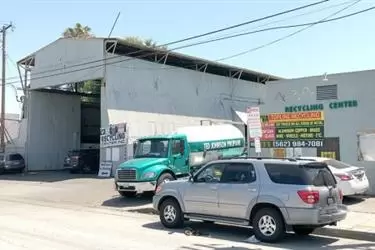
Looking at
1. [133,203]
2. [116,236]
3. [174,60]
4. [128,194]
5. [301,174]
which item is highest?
[174,60]

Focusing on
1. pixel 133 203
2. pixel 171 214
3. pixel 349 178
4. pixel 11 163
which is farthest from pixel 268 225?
pixel 11 163

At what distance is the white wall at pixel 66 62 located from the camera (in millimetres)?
34228

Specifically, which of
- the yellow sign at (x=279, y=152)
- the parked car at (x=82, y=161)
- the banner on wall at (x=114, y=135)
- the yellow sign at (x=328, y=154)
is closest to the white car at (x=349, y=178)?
the yellow sign at (x=328, y=154)

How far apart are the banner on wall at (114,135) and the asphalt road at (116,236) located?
1580 centimetres

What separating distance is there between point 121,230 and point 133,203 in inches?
267

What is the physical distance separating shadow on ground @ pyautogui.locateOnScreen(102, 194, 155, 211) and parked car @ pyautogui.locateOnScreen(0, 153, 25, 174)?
68.9 feet

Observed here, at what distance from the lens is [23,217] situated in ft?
51.1

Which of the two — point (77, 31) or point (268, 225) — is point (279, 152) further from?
point (77, 31)

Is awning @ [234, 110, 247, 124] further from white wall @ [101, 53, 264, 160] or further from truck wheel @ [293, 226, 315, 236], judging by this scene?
truck wheel @ [293, 226, 315, 236]

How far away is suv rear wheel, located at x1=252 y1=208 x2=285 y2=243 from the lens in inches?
438

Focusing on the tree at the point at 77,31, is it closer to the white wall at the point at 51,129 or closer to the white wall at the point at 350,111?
the white wall at the point at 51,129

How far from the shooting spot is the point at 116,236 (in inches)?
457

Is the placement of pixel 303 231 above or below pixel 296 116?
below

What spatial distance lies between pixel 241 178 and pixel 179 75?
88.7 feet
